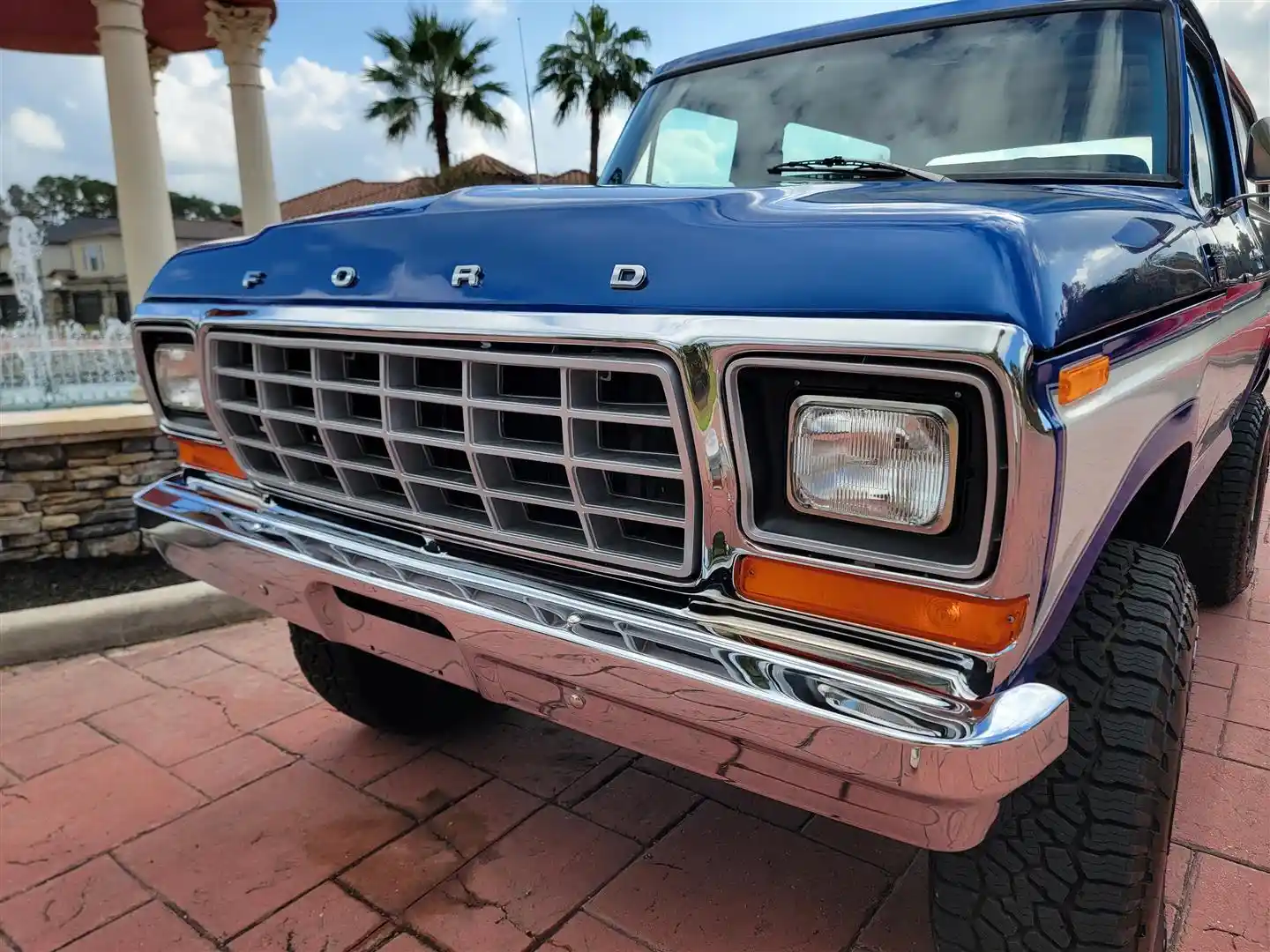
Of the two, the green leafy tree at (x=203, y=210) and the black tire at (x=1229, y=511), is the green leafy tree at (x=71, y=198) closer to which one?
the green leafy tree at (x=203, y=210)

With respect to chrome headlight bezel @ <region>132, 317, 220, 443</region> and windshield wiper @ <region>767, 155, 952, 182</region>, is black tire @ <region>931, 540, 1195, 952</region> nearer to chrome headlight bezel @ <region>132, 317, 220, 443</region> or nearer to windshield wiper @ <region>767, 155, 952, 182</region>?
windshield wiper @ <region>767, 155, 952, 182</region>

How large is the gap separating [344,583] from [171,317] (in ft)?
2.56

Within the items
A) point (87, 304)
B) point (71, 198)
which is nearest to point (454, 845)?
point (87, 304)

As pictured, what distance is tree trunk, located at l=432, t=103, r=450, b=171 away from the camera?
21.2 metres

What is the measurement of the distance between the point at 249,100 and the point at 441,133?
14.8m

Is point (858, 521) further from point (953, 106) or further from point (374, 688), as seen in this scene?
point (374, 688)

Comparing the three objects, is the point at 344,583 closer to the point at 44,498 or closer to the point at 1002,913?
the point at 1002,913

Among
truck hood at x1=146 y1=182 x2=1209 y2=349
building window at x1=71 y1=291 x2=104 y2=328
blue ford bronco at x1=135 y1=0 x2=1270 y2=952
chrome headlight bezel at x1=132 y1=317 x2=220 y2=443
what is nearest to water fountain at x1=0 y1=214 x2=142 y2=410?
chrome headlight bezel at x1=132 y1=317 x2=220 y2=443

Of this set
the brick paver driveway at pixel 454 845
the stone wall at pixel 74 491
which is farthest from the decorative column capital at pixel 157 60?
the brick paver driveway at pixel 454 845

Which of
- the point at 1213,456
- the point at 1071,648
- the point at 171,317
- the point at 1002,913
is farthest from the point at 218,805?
the point at 1213,456

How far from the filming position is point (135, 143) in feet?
19.8

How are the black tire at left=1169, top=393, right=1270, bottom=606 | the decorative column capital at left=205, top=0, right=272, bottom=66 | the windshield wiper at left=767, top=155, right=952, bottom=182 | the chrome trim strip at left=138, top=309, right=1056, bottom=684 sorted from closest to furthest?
the chrome trim strip at left=138, top=309, right=1056, bottom=684
the windshield wiper at left=767, top=155, right=952, bottom=182
the black tire at left=1169, top=393, right=1270, bottom=606
the decorative column capital at left=205, top=0, right=272, bottom=66

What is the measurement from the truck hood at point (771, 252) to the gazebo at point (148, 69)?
519cm

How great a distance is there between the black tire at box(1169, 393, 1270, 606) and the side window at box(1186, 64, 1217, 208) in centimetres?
95
